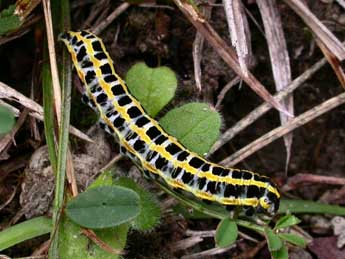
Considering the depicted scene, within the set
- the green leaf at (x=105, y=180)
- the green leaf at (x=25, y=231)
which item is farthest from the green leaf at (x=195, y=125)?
the green leaf at (x=25, y=231)

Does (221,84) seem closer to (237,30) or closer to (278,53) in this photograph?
(278,53)

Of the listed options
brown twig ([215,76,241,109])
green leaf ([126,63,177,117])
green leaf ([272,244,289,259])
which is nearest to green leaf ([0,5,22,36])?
green leaf ([126,63,177,117])

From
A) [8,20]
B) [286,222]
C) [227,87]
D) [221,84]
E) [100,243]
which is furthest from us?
[221,84]

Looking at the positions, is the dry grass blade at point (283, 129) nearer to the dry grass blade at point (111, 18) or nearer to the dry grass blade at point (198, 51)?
the dry grass blade at point (198, 51)

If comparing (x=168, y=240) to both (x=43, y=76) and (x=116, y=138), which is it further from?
(x=43, y=76)

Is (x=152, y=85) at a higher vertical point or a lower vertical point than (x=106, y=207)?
higher

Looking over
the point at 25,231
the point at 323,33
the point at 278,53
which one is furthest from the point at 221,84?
the point at 25,231

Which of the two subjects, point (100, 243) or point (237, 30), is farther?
point (237, 30)

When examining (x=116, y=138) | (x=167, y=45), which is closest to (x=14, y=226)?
(x=116, y=138)
